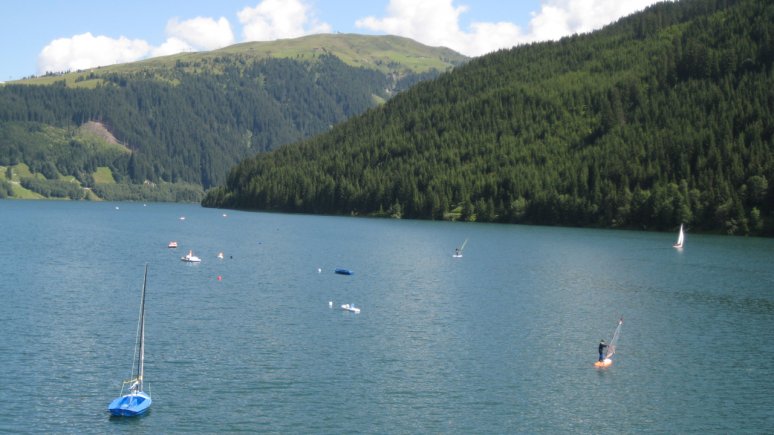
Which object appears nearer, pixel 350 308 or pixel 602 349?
pixel 602 349

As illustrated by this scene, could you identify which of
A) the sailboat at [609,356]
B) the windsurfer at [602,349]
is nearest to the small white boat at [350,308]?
the sailboat at [609,356]

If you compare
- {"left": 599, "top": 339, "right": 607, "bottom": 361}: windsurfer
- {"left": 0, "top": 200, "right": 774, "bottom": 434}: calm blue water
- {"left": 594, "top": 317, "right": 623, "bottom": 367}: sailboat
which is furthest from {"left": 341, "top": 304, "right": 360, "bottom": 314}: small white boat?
{"left": 599, "top": 339, "right": 607, "bottom": 361}: windsurfer

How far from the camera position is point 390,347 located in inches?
2938

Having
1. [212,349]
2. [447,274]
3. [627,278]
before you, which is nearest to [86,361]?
[212,349]

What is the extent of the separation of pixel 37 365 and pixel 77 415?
13.1 meters

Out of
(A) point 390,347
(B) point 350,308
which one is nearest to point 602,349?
(A) point 390,347

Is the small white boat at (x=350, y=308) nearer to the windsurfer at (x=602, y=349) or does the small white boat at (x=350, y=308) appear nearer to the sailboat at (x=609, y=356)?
the sailboat at (x=609, y=356)

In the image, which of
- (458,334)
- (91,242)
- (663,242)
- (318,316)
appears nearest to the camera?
(458,334)

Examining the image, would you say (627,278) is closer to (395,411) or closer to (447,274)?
(447,274)

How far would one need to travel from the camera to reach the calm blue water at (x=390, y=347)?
55562mm

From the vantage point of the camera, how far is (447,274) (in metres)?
130

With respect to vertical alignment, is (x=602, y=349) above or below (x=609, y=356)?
above

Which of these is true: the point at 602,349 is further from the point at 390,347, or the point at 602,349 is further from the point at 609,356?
the point at 390,347

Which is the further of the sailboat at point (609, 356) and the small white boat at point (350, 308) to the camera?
the small white boat at point (350, 308)
